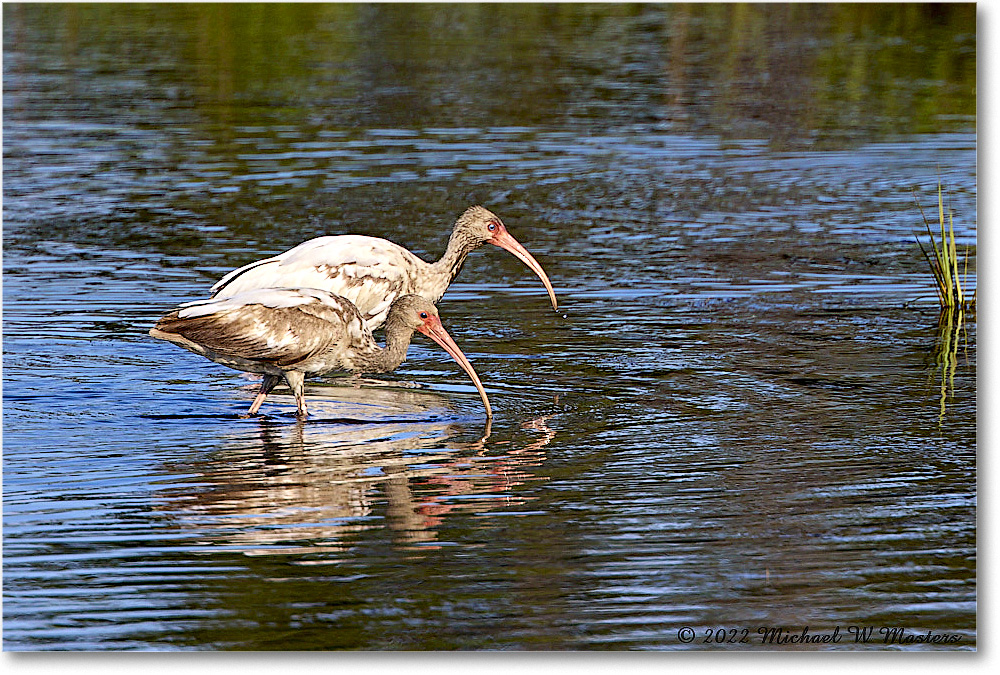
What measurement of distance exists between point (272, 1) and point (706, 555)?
376cm

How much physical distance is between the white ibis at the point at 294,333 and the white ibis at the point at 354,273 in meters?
0.38

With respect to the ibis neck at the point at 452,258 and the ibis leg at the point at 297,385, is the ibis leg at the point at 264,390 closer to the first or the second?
the ibis leg at the point at 297,385

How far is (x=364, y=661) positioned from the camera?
6.25m

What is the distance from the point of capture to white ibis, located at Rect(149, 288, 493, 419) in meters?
8.34

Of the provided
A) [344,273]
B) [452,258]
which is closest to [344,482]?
[344,273]

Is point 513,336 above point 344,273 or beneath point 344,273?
beneath

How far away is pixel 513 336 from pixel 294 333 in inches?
82.9

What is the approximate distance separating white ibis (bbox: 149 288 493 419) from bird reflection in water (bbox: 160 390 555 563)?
315 mm

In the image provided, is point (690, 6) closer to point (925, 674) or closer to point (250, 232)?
point (250, 232)

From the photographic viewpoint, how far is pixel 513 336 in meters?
10.2

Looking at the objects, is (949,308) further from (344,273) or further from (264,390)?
(264,390)

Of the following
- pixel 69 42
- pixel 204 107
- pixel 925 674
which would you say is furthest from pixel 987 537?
pixel 204 107

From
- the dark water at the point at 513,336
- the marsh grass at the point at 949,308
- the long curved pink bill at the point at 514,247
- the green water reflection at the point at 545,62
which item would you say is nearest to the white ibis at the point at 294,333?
the dark water at the point at 513,336

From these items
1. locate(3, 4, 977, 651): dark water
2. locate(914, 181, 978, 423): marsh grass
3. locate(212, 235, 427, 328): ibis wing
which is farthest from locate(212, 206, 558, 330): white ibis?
locate(914, 181, 978, 423): marsh grass
